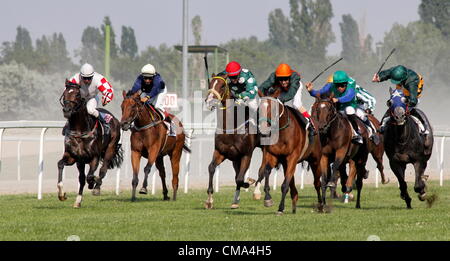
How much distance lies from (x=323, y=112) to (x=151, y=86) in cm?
359

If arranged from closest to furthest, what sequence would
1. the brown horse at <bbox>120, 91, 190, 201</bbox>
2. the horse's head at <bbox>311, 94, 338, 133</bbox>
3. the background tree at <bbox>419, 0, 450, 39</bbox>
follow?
the horse's head at <bbox>311, 94, 338, 133</bbox> → the brown horse at <bbox>120, 91, 190, 201</bbox> → the background tree at <bbox>419, 0, 450, 39</bbox>

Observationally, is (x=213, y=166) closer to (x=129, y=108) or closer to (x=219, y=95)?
(x=219, y=95)

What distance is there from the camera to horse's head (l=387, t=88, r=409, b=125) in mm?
13648

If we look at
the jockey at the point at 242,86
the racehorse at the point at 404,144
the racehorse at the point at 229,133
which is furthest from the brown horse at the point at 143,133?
the racehorse at the point at 404,144

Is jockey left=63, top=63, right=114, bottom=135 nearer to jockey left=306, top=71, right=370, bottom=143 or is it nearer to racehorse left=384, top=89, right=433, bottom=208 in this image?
jockey left=306, top=71, right=370, bottom=143

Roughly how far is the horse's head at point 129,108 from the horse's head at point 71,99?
122cm

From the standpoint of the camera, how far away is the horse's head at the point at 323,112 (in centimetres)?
1313

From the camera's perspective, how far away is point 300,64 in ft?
340

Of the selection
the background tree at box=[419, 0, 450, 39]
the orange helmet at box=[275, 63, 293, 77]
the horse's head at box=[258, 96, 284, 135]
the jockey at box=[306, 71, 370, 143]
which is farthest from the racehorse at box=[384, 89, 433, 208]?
the background tree at box=[419, 0, 450, 39]

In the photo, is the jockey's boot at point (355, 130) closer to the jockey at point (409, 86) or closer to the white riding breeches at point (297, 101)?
the jockey at point (409, 86)

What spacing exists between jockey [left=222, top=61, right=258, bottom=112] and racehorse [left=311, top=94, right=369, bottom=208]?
2.76ft

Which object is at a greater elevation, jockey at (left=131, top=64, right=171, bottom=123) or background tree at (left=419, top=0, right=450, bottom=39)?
background tree at (left=419, top=0, right=450, bottom=39)

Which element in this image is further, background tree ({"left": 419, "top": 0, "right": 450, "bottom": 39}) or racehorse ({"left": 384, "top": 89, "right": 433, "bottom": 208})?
background tree ({"left": 419, "top": 0, "right": 450, "bottom": 39})

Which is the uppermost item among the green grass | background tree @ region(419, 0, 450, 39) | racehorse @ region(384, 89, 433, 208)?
background tree @ region(419, 0, 450, 39)
